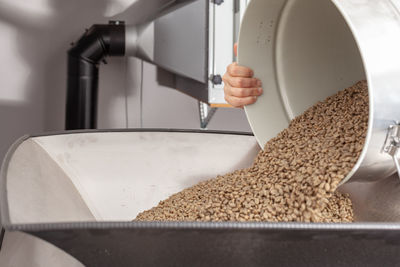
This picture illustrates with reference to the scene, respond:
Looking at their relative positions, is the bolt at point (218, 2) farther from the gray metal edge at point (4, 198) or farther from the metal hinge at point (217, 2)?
the gray metal edge at point (4, 198)

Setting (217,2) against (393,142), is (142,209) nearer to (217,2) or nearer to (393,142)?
(393,142)

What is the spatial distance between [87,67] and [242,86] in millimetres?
907

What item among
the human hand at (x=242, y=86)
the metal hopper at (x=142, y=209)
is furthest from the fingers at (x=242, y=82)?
the metal hopper at (x=142, y=209)

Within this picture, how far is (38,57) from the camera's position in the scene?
6.79ft

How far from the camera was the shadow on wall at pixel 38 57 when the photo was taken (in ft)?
6.69

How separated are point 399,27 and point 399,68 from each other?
0.08m

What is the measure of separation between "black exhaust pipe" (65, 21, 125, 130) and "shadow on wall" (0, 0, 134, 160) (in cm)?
19

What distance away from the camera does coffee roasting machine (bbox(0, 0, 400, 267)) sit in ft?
1.97

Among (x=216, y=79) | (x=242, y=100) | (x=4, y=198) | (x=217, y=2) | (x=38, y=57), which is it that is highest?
(x=217, y=2)

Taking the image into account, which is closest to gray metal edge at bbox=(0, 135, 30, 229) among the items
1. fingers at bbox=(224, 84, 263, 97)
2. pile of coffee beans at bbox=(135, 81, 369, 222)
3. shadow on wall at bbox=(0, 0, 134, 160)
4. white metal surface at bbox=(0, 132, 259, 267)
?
white metal surface at bbox=(0, 132, 259, 267)

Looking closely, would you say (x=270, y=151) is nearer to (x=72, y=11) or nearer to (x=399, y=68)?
(x=399, y=68)

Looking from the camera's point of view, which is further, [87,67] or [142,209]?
[87,67]

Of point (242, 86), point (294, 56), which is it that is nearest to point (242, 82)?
point (242, 86)

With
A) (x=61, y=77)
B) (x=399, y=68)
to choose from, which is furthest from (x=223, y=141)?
(x=61, y=77)
